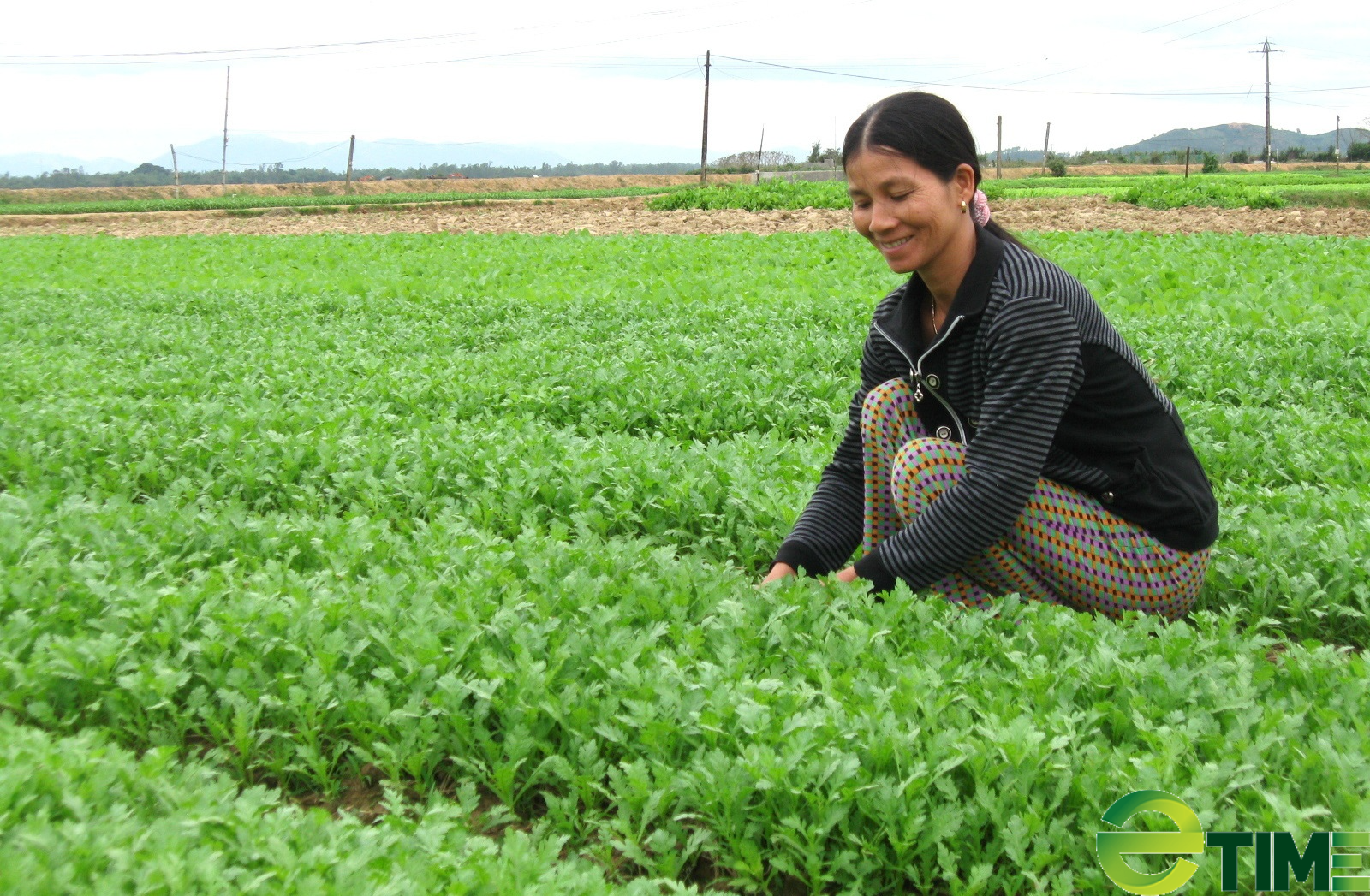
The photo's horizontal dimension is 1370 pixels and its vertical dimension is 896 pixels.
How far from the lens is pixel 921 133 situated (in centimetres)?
313

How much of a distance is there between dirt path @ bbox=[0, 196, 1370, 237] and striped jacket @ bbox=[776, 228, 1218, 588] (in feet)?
57.7

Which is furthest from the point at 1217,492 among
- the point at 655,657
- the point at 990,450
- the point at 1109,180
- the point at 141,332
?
the point at 1109,180

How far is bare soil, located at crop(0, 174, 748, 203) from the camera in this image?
190 feet

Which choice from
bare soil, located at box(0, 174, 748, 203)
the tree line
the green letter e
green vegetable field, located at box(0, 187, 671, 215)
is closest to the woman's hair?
the green letter e

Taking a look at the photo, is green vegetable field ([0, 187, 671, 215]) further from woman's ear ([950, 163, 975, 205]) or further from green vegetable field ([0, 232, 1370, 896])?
woman's ear ([950, 163, 975, 205])

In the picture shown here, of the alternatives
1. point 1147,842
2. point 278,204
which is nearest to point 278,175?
point 278,204

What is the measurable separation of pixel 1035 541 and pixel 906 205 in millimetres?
1086

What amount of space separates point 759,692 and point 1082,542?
43.7 inches

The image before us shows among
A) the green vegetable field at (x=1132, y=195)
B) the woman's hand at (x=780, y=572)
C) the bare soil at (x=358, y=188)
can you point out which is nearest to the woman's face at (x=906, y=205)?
the woman's hand at (x=780, y=572)

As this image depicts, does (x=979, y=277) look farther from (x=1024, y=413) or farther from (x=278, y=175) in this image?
(x=278, y=175)

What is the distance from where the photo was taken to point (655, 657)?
136 inches

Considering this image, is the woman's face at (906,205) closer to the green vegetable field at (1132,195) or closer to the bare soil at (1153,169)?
the green vegetable field at (1132,195)

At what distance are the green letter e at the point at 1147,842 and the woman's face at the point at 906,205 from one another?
149 cm

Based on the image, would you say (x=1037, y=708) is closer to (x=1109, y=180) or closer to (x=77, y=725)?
(x=77, y=725)
